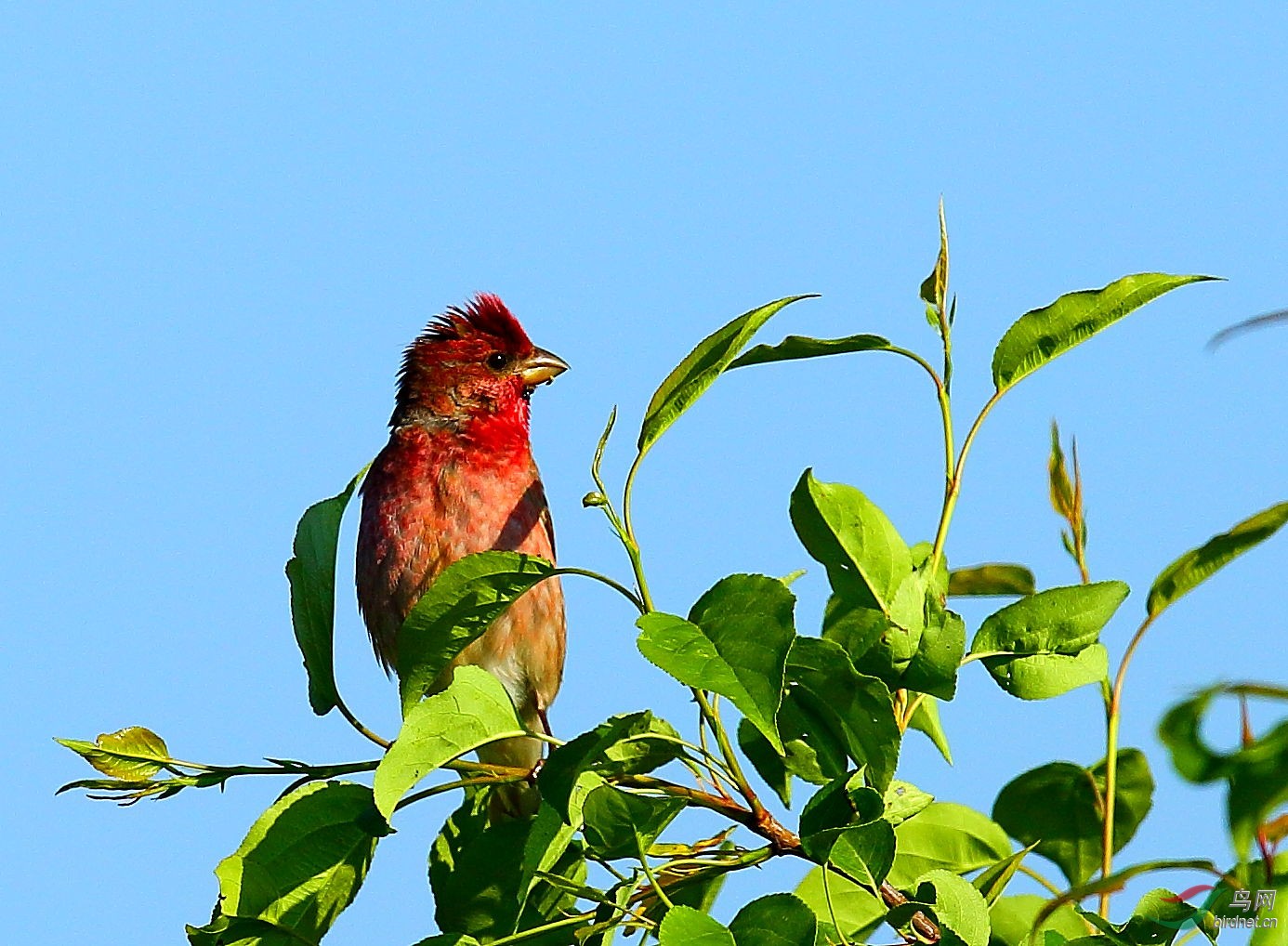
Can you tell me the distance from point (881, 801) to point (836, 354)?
91 centimetres

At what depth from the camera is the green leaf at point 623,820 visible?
3088 mm

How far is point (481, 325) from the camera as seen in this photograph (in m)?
7.69

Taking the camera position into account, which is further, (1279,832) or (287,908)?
(287,908)

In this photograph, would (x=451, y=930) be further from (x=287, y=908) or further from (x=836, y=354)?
(x=836, y=354)

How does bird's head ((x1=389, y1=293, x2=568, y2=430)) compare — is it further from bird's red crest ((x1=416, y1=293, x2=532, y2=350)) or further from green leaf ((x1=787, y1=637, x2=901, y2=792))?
green leaf ((x1=787, y1=637, x2=901, y2=792))

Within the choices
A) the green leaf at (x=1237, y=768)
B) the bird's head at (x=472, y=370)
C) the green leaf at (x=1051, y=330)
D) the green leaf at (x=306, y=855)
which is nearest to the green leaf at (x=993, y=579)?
the green leaf at (x=1051, y=330)

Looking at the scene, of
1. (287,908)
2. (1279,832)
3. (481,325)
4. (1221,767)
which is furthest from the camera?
(481,325)

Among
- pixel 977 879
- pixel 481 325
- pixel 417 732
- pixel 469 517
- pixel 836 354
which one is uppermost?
pixel 481 325

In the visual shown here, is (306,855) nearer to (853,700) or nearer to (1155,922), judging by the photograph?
(853,700)

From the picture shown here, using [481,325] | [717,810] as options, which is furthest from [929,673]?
[481,325]

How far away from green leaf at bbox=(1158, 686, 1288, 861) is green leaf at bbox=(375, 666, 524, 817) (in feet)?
6.24

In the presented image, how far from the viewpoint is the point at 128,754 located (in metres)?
3.60

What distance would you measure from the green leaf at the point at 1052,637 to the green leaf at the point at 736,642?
663 millimetres

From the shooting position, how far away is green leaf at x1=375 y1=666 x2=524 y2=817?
2977 mm
